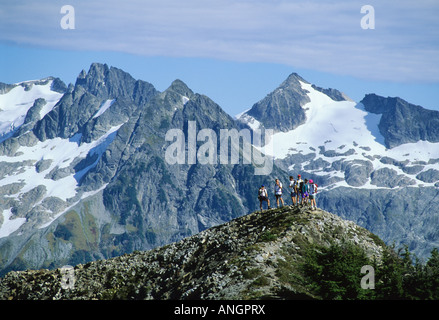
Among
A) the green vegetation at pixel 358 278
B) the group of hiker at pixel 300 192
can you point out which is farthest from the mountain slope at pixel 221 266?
the green vegetation at pixel 358 278

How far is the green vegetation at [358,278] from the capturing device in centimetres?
6178

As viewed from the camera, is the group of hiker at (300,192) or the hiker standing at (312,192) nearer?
the hiker standing at (312,192)

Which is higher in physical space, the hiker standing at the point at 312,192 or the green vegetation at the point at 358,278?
the hiker standing at the point at 312,192

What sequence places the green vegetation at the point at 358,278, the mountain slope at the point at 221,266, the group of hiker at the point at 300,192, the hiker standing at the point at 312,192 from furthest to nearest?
1. the group of hiker at the point at 300,192
2. the hiker standing at the point at 312,192
3. the mountain slope at the point at 221,266
4. the green vegetation at the point at 358,278

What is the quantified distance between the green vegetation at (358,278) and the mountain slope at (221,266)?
223 cm

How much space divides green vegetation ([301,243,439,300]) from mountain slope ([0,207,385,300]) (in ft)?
7.33

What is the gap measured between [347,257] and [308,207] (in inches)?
684

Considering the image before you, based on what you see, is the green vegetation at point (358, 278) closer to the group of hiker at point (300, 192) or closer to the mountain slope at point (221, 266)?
the mountain slope at point (221, 266)

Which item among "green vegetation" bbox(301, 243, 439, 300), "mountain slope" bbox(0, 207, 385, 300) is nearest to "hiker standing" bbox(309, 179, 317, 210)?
"mountain slope" bbox(0, 207, 385, 300)

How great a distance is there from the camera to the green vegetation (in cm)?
6178

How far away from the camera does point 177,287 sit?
241 ft

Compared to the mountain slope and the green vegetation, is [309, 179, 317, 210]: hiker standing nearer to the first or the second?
the mountain slope
